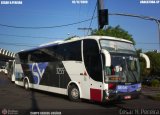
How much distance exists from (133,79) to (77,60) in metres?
3.16

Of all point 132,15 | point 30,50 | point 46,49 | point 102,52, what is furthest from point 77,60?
point 30,50

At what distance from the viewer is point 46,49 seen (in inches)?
790

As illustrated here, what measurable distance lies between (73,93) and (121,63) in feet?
11.2

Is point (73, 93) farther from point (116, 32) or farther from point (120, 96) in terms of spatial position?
point (116, 32)

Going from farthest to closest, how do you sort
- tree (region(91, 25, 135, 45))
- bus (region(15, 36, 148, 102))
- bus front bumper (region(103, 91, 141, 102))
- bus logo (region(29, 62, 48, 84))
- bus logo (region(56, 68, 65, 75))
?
1. tree (region(91, 25, 135, 45))
2. bus logo (region(29, 62, 48, 84))
3. bus logo (region(56, 68, 65, 75))
4. bus (region(15, 36, 148, 102))
5. bus front bumper (region(103, 91, 141, 102))

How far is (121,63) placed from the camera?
14742 millimetres

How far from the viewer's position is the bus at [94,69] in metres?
14.2

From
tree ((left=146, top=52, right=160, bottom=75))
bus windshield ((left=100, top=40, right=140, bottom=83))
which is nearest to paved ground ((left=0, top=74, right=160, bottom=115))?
bus windshield ((left=100, top=40, right=140, bottom=83))

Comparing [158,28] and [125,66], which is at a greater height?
[158,28]

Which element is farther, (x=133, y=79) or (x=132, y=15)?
(x=132, y=15)

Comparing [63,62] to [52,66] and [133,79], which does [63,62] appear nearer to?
[52,66]

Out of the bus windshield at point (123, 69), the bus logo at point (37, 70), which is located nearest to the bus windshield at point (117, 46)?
the bus windshield at point (123, 69)

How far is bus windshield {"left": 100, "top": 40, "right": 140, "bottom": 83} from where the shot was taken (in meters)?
14.3

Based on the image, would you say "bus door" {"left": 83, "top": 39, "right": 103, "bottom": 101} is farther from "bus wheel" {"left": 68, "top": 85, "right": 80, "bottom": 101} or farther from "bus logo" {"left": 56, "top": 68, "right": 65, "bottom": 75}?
"bus logo" {"left": 56, "top": 68, "right": 65, "bottom": 75}
